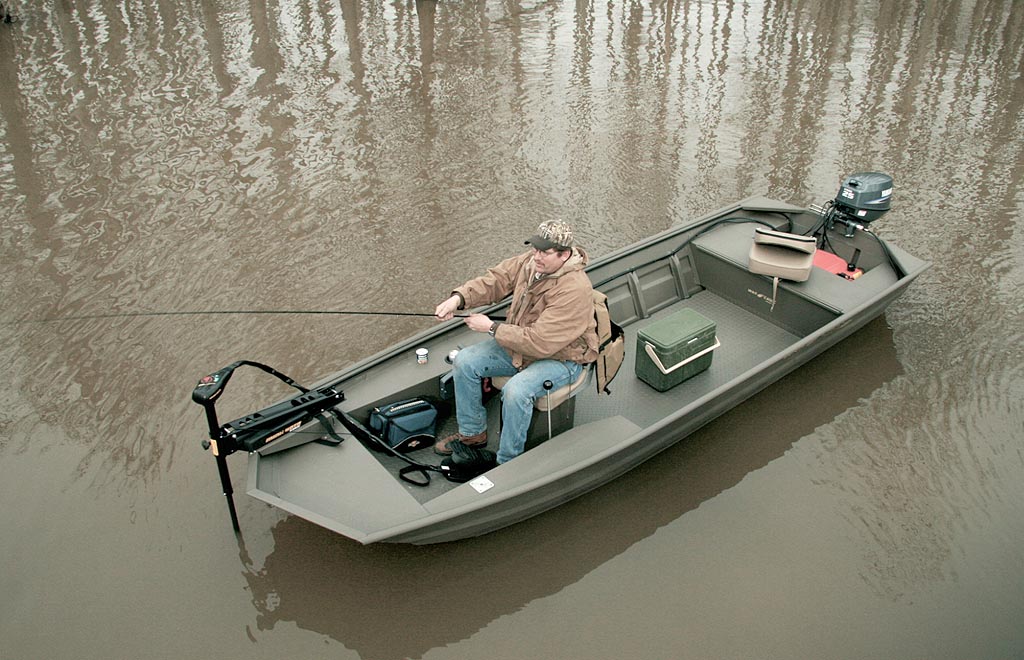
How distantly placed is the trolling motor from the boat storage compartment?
2.35 m

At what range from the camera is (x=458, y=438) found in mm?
5387

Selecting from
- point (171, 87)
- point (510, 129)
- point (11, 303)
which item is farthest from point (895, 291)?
point (171, 87)

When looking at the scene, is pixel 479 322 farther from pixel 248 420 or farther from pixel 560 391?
pixel 248 420

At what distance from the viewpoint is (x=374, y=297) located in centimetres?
760

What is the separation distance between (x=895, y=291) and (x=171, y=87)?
36.0 feet

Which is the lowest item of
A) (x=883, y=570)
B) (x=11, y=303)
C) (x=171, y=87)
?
(x=883, y=570)

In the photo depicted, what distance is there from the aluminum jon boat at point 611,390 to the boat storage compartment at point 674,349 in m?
0.06

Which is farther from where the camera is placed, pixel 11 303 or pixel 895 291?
pixel 11 303

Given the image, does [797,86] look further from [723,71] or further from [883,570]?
[883,570]

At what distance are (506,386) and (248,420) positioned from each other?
1.60 metres

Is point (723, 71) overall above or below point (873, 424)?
above

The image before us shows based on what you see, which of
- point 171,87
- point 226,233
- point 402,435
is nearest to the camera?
point 402,435

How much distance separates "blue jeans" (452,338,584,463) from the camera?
493 cm

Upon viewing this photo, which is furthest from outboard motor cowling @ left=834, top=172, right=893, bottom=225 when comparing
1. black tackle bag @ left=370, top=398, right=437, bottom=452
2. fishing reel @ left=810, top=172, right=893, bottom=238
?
black tackle bag @ left=370, top=398, right=437, bottom=452
